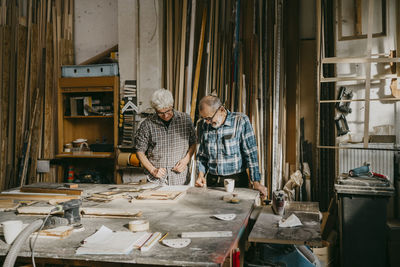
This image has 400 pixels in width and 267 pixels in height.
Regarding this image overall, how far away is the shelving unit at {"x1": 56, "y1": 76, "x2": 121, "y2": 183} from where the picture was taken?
4574 millimetres

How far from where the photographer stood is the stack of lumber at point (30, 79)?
16.1 feet

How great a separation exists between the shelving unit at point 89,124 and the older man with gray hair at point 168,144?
4.63ft

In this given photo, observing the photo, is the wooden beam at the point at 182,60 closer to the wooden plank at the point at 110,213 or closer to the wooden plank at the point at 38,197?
the wooden plank at the point at 38,197

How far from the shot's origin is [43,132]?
493cm

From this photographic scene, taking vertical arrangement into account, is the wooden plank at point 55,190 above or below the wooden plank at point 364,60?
below

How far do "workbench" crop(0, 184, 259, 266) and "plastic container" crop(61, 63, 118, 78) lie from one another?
235cm

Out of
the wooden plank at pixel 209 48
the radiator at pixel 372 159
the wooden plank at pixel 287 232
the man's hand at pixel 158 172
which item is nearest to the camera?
the wooden plank at pixel 287 232

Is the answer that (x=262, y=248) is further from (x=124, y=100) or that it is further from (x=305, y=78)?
(x=124, y=100)

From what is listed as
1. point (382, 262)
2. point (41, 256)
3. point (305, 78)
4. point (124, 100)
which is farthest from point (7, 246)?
point (305, 78)

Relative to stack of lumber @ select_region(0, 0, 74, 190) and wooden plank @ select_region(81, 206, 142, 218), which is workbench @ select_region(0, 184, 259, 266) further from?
stack of lumber @ select_region(0, 0, 74, 190)

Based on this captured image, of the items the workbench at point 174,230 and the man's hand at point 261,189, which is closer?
the workbench at point 174,230

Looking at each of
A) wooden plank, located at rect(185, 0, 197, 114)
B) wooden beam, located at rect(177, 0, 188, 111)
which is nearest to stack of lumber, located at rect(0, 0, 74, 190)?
wooden beam, located at rect(177, 0, 188, 111)

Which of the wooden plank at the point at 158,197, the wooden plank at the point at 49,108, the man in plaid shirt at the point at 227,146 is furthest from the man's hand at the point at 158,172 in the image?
the wooden plank at the point at 49,108

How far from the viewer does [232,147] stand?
2.93 meters
